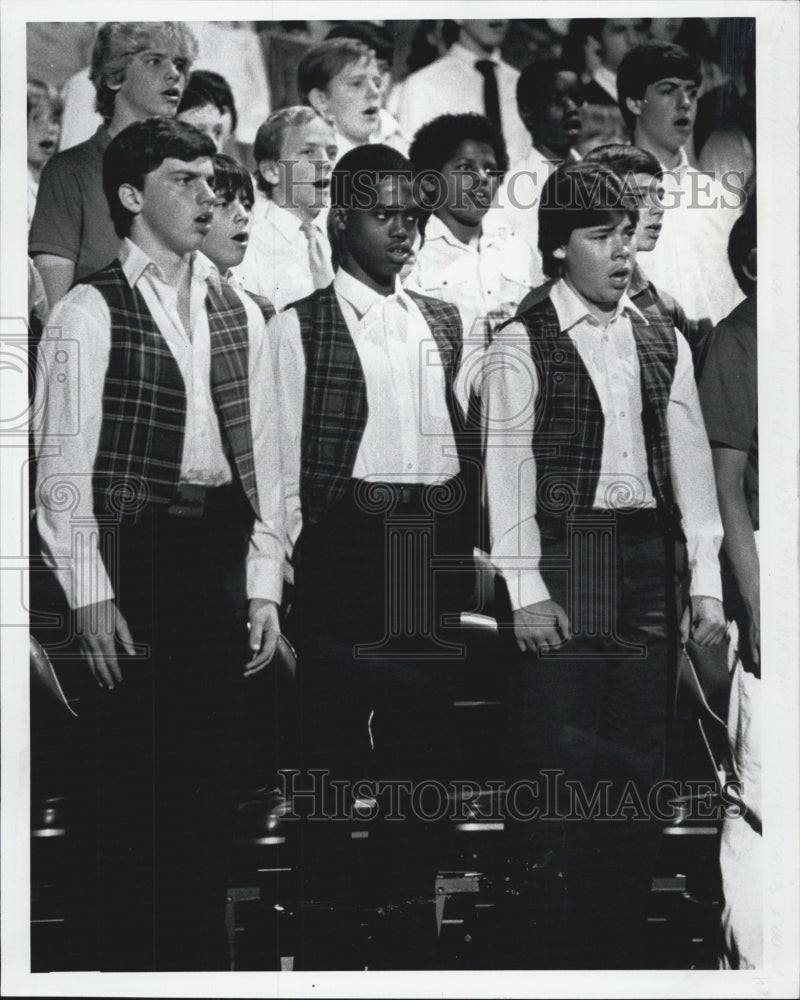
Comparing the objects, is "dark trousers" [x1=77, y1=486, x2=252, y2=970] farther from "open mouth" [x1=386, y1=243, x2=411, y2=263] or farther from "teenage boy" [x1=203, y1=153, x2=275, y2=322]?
"open mouth" [x1=386, y1=243, x2=411, y2=263]

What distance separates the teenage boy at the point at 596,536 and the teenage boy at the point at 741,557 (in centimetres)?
5

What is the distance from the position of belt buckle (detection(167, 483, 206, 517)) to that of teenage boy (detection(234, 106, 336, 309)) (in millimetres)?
504

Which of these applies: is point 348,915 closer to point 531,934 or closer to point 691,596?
point 531,934

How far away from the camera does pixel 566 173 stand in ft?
11.8

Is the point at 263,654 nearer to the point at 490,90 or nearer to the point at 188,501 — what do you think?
the point at 188,501

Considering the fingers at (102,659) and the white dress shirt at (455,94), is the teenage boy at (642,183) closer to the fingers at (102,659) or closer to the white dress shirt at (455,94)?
the white dress shirt at (455,94)

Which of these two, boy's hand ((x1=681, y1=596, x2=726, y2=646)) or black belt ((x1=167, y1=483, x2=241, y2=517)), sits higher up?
black belt ((x1=167, y1=483, x2=241, y2=517))

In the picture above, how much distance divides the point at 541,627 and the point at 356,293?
38.0 inches

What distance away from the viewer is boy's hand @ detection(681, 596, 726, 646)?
3.63 meters

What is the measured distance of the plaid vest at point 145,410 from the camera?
3578 mm

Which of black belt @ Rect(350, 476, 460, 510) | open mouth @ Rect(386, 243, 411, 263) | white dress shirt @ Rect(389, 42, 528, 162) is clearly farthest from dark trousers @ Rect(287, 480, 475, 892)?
white dress shirt @ Rect(389, 42, 528, 162)

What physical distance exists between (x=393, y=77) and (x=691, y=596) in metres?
1.52

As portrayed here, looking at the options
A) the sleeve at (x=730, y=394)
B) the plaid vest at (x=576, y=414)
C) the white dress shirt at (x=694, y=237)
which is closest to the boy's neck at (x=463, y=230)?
the plaid vest at (x=576, y=414)

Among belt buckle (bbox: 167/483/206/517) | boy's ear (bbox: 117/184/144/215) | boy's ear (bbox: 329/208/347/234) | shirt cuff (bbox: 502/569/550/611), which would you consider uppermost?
boy's ear (bbox: 117/184/144/215)
